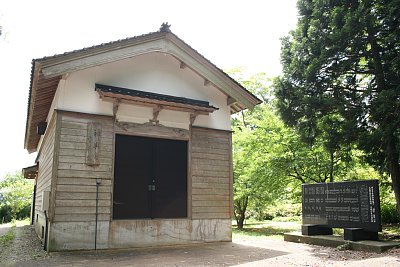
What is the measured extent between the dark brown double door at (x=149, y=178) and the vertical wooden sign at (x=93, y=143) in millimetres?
505

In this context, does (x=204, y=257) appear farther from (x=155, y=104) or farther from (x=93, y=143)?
(x=155, y=104)

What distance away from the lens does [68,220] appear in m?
7.49

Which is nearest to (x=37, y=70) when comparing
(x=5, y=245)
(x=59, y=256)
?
(x=59, y=256)

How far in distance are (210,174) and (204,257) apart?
2.75 m

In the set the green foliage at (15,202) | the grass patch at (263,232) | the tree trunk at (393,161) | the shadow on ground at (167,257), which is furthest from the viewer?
the green foliage at (15,202)

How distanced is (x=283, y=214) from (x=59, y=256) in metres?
22.7

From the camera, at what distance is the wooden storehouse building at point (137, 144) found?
769 cm

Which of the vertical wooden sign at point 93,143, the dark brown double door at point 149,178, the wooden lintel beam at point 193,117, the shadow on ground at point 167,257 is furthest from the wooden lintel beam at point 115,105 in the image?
the shadow on ground at point 167,257

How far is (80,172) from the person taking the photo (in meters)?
7.81

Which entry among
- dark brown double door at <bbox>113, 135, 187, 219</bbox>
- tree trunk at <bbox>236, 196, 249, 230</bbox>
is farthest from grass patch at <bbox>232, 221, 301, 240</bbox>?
dark brown double door at <bbox>113, 135, 187, 219</bbox>

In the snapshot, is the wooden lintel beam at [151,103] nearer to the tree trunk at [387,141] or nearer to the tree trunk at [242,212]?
the tree trunk at [387,141]

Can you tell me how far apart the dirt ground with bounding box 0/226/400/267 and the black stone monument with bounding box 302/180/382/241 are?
106 cm

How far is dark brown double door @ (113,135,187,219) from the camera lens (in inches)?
327

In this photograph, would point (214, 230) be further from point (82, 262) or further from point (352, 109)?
point (352, 109)
